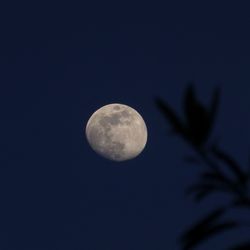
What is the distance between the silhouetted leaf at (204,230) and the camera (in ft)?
22.3

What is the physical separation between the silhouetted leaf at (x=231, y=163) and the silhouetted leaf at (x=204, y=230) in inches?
21.0

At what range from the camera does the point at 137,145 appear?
50.1m

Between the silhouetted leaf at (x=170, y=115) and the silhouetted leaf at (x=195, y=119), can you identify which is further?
the silhouetted leaf at (x=170, y=115)

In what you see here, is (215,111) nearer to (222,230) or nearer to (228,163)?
(228,163)

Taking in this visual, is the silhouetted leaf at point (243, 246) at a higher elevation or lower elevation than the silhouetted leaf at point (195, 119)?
lower

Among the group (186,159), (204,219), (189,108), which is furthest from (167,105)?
(204,219)

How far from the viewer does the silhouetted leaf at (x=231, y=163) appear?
6414 millimetres

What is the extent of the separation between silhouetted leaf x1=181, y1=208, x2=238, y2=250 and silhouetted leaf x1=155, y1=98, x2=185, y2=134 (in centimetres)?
131

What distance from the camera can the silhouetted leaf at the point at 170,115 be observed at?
605 centimetres

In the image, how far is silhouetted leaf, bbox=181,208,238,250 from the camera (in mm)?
6805

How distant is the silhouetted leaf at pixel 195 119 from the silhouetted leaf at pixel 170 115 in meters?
0.09

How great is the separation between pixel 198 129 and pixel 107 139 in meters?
42.4

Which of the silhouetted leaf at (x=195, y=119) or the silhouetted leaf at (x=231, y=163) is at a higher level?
the silhouetted leaf at (x=195, y=119)

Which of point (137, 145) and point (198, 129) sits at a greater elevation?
point (137, 145)
